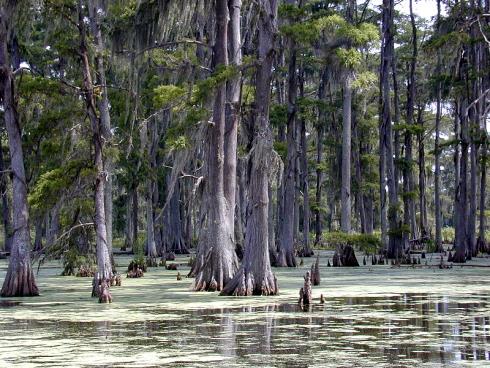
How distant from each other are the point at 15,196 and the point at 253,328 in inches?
310

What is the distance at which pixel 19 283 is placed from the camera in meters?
15.2

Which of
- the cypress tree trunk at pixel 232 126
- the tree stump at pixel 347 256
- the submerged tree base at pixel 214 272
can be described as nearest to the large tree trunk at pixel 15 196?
the submerged tree base at pixel 214 272

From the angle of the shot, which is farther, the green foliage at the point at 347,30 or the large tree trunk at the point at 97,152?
the green foliage at the point at 347,30

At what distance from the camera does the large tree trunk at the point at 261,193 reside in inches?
557

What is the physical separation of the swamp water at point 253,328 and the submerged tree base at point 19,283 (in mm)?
364

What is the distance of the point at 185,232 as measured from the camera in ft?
151

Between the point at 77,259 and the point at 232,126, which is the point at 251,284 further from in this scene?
the point at 77,259

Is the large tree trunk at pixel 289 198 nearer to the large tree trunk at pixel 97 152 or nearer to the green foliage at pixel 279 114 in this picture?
the green foliage at pixel 279 114

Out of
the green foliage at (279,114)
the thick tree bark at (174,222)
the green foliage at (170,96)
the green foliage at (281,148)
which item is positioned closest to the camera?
the green foliage at (170,96)

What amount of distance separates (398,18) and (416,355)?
123ft

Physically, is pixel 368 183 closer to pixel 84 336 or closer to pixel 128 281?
pixel 128 281

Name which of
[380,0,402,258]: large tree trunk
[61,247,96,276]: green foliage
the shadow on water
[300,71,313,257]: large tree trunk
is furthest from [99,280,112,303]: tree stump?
[300,71,313,257]: large tree trunk

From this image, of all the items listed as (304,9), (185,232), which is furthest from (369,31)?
(185,232)

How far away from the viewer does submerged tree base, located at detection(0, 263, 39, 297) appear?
15148 millimetres
